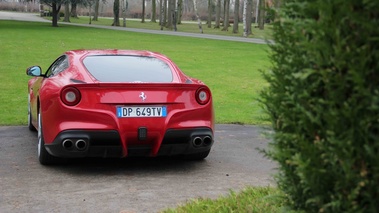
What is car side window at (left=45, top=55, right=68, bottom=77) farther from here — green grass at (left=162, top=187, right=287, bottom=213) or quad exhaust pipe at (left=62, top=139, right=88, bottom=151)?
green grass at (left=162, top=187, right=287, bottom=213)

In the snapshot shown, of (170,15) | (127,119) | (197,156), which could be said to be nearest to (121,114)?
(127,119)

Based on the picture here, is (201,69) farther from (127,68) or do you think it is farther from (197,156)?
(127,68)

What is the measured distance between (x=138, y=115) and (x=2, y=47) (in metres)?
26.9

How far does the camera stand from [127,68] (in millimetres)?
8172

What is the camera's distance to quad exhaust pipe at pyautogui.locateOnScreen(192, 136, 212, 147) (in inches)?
307

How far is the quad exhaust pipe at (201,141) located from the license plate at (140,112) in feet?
1.73

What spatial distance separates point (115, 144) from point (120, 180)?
0.42 meters

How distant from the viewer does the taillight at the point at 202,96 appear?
7.91 meters

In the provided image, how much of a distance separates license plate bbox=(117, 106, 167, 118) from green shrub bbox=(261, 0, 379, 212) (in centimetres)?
433

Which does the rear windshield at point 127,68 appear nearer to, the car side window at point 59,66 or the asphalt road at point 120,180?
the car side window at point 59,66

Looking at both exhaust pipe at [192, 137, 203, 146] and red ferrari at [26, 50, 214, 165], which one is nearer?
red ferrari at [26, 50, 214, 165]

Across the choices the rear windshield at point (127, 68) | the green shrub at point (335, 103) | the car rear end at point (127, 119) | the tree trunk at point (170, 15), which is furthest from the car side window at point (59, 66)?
the tree trunk at point (170, 15)

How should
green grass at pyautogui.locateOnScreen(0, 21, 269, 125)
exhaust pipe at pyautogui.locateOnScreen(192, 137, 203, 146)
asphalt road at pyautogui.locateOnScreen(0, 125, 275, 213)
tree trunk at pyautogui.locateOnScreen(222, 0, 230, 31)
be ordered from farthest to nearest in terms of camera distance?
1. tree trunk at pyautogui.locateOnScreen(222, 0, 230, 31)
2. green grass at pyautogui.locateOnScreen(0, 21, 269, 125)
3. exhaust pipe at pyautogui.locateOnScreen(192, 137, 203, 146)
4. asphalt road at pyautogui.locateOnScreen(0, 125, 275, 213)

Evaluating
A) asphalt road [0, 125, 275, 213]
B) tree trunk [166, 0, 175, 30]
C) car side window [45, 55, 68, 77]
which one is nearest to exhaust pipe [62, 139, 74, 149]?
asphalt road [0, 125, 275, 213]
